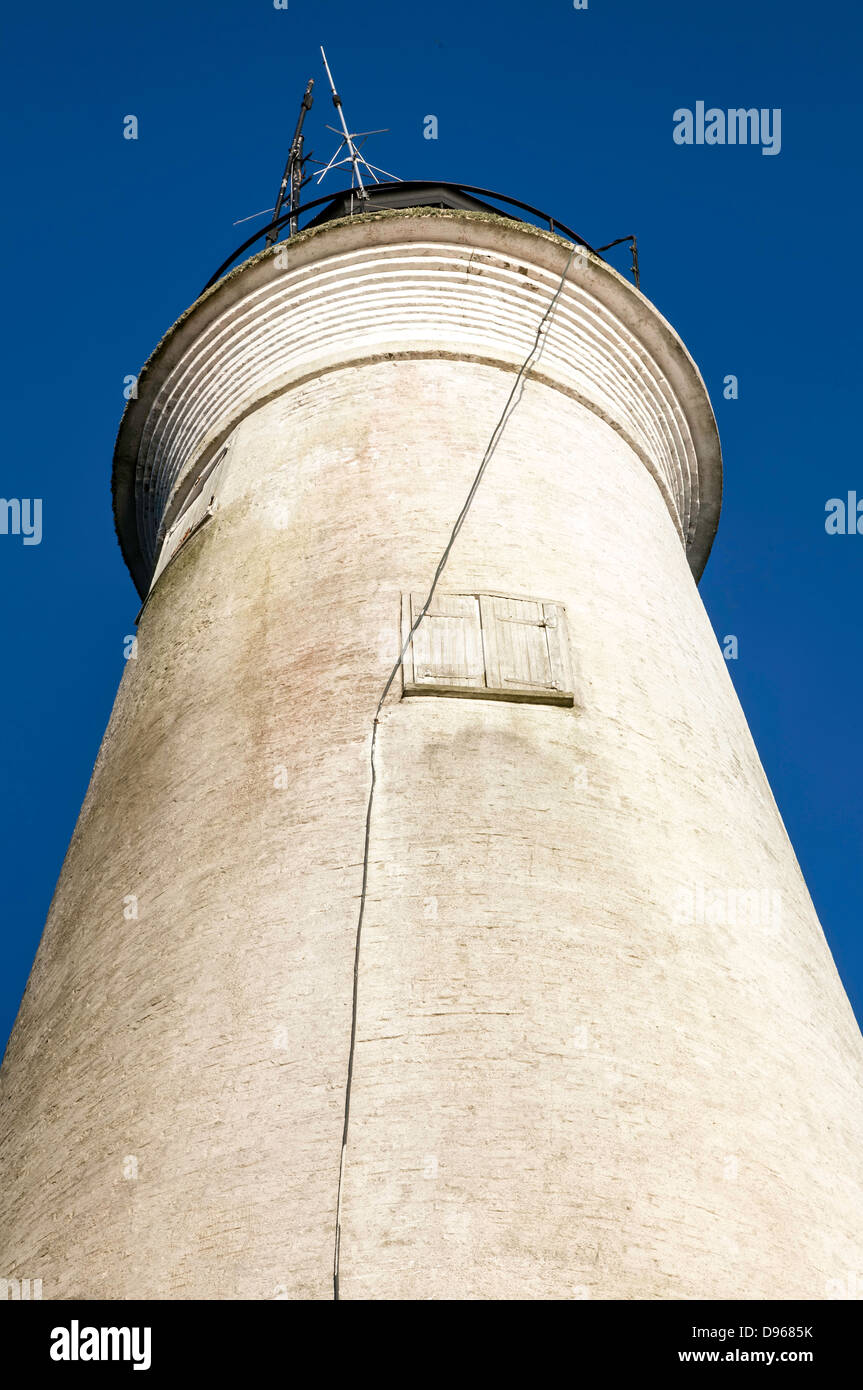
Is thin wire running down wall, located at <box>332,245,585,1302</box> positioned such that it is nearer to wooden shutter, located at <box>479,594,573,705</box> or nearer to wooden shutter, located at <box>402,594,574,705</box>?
wooden shutter, located at <box>402,594,574,705</box>

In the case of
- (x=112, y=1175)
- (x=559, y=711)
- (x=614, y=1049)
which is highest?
(x=559, y=711)

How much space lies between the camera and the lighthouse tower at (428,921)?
403cm

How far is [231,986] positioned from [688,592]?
3.66 metres

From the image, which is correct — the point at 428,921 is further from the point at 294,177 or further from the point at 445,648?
the point at 294,177

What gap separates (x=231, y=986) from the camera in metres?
4.69

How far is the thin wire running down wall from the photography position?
13.2ft

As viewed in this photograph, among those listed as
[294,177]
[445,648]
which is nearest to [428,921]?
[445,648]

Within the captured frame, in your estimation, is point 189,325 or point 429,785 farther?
point 189,325

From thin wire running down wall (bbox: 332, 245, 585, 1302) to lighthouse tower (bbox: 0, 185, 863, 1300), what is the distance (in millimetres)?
16

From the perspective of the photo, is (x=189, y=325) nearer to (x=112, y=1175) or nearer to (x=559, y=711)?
(x=559, y=711)

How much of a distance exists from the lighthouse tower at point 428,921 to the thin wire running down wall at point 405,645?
2cm

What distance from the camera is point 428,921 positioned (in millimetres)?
4680

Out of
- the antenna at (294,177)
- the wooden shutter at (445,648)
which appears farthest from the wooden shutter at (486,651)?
the antenna at (294,177)
